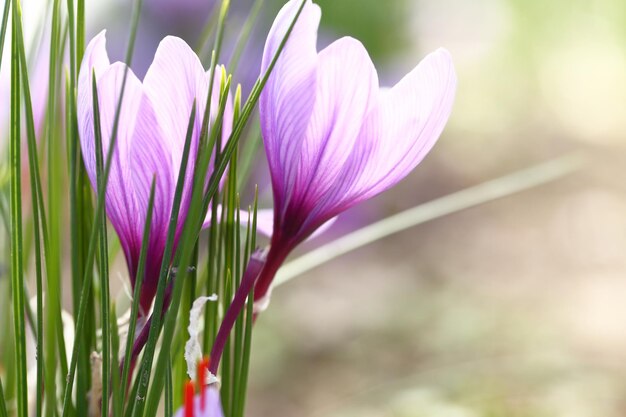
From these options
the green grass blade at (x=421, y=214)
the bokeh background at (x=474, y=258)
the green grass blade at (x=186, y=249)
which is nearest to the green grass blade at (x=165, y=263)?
the green grass blade at (x=186, y=249)

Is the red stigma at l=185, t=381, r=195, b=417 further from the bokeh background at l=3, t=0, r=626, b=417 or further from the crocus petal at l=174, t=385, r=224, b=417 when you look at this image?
the bokeh background at l=3, t=0, r=626, b=417

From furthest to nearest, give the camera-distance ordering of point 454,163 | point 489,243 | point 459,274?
point 454,163 → point 489,243 → point 459,274

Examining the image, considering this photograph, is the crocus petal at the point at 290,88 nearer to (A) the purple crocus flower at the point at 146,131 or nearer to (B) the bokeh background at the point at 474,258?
(A) the purple crocus flower at the point at 146,131

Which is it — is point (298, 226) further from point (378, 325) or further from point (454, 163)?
point (454, 163)

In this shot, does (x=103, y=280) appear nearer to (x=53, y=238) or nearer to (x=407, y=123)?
(x=53, y=238)

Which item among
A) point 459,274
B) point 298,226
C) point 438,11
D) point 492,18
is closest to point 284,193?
point 298,226

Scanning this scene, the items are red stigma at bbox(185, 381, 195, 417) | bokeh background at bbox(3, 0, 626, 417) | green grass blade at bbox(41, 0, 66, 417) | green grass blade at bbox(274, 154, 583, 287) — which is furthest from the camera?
bokeh background at bbox(3, 0, 626, 417)

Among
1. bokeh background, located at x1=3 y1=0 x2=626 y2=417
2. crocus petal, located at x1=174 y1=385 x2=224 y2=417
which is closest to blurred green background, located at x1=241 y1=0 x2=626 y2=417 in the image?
bokeh background, located at x1=3 y1=0 x2=626 y2=417
